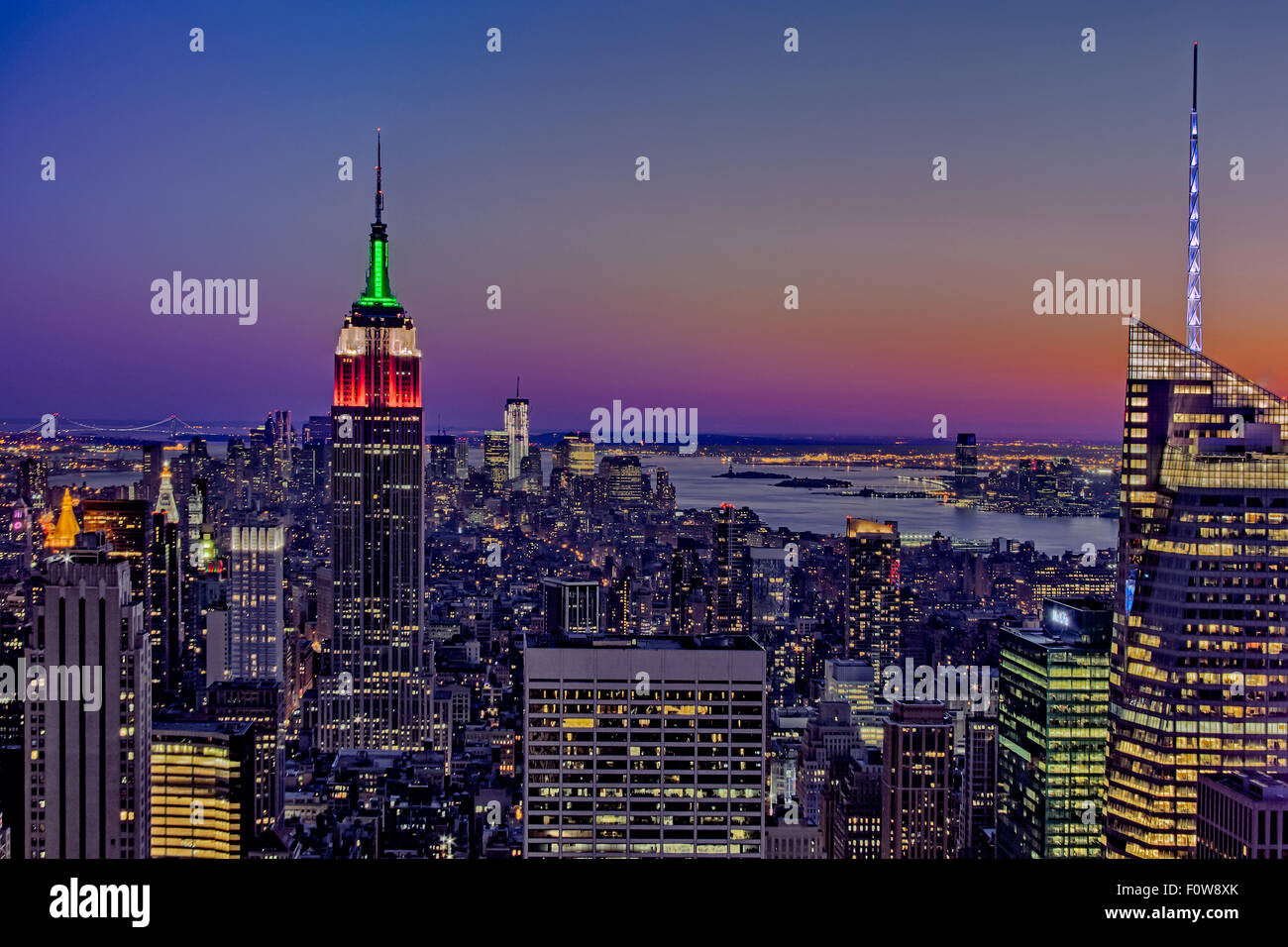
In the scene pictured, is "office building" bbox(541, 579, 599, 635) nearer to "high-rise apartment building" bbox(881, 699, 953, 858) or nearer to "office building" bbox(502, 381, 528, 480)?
"office building" bbox(502, 381, 528, 480)

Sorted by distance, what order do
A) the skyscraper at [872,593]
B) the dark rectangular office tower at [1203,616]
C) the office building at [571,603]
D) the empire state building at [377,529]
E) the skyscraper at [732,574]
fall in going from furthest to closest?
the empire state building at [377,529] → the office building at [571,603] → the skyscraper at [732,574] → the skyscraper at [872,593] → the dark rectangular office tower at [1203,616]

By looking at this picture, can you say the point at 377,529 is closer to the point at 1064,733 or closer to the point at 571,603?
the point at 571,603

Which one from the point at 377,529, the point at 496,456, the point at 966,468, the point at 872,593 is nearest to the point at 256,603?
the point at 377,529

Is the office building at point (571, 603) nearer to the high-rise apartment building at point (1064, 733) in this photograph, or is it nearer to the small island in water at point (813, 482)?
the small island in water at point (813, 482)

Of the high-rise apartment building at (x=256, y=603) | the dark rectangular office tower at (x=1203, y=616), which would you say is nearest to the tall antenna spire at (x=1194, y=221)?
the dark rectangular office tower at (x=1203, y=616)

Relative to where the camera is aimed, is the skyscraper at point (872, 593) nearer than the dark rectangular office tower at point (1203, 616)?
No

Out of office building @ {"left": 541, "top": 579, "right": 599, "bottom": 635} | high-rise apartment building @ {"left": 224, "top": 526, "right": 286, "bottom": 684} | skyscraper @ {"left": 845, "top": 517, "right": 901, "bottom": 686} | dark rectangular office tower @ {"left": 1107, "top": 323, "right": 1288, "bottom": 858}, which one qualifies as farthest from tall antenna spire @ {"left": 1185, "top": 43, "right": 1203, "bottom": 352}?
high-rise apartment building @ {"left": 224, "top": 526, "right": 286, "bottom": 684}
